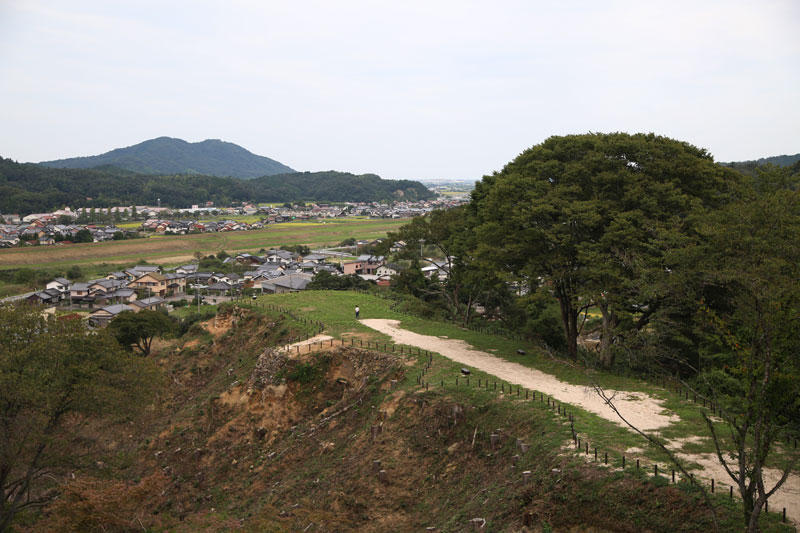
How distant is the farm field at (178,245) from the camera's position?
77.5 meters

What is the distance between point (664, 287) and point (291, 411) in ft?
45.9

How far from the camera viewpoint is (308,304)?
30.6 metres

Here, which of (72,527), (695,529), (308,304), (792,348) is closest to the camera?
(792,348)

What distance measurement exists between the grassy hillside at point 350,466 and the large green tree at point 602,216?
5.62 meters

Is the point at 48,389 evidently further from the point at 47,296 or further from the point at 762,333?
the point at 47,296

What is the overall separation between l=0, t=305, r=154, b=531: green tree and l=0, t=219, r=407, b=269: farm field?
2445 inches

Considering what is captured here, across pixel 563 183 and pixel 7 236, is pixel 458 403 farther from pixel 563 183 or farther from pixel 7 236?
pixel 7 236

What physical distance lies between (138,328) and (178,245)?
197 feet

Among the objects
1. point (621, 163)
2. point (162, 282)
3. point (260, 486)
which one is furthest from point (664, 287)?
point (162, 282)

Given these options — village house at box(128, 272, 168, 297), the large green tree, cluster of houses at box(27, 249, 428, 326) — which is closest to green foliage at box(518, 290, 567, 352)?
the large green tree

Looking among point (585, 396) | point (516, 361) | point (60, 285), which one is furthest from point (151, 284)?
point (585, 396)

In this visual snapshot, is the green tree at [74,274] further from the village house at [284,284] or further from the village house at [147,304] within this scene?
the village house at [284,284]

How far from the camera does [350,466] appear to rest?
49.8 ft

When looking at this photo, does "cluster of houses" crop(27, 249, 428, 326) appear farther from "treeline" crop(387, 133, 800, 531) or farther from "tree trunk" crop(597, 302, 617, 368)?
"tree trunk" crop(597, 302, 617, 368)
